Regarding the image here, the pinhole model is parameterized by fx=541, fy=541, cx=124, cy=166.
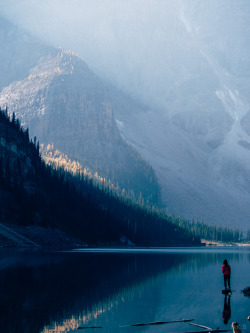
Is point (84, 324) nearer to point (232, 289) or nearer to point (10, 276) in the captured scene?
point (10, 276)

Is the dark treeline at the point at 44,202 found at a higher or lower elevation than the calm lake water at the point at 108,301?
higher

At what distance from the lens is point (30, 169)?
137 meters

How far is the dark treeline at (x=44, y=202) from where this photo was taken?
386 feet

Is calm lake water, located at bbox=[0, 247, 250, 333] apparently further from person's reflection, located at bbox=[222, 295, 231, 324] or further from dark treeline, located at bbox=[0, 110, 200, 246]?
dark treeline, located at bbox=[0, 110, 200, 246]

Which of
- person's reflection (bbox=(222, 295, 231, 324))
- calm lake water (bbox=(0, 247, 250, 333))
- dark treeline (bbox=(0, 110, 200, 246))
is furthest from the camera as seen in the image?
dark treeline (bbox=(0, 110, 200, 246))

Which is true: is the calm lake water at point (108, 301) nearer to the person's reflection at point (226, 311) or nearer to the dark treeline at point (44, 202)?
the person's reflection at point (226, 311)

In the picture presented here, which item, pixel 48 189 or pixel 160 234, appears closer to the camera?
pixel 48 189

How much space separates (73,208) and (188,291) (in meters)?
115

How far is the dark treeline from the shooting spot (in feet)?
386

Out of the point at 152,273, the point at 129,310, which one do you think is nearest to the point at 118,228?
the point at 152,273

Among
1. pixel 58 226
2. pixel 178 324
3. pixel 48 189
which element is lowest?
pixel 178 324

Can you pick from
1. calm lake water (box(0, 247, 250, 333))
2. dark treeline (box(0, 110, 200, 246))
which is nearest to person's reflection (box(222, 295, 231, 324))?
calm lake water (box(0, 247, 250, 333))

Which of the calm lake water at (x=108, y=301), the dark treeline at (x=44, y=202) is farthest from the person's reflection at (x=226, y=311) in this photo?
the dark treeline at (x=44, y=202)

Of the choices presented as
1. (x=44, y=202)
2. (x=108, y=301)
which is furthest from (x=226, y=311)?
(x=44, y=202)
